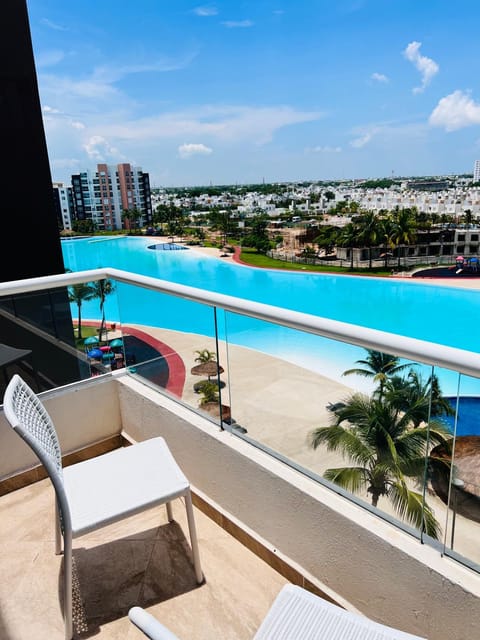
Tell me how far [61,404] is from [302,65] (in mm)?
52542

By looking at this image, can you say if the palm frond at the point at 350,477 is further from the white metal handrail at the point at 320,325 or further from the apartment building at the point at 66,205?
the apartment building at the point at 66,205

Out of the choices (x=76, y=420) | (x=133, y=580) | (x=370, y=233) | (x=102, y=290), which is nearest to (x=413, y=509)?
(x=133, y=580)

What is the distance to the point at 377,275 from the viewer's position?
30.7 m

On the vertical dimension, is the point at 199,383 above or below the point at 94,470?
above

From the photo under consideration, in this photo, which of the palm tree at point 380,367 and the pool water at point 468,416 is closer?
the pool water at point 468,416

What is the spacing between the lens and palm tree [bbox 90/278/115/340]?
2.88 meters

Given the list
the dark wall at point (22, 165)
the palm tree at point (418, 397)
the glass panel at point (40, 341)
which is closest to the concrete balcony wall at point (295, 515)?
the glass panel at point (40, 341)

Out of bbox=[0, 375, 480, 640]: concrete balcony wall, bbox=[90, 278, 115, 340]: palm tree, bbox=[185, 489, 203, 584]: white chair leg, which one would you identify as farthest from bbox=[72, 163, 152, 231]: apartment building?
bbox=[185, 489, 203, 584]: white chair leg

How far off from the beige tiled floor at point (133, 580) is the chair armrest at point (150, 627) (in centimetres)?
105

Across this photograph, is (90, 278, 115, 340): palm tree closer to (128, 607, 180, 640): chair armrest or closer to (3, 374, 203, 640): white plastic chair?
(3, 374, 203, 640): white plastic chair

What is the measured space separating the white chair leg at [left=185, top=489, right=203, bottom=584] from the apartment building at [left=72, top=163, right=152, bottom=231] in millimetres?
52970

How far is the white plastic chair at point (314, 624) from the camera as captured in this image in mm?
1104

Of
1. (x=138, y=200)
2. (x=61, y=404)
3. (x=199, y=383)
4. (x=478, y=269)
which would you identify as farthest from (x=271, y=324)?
(x=138, y=200)

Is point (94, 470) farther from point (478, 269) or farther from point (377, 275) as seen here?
point (478, 269)
